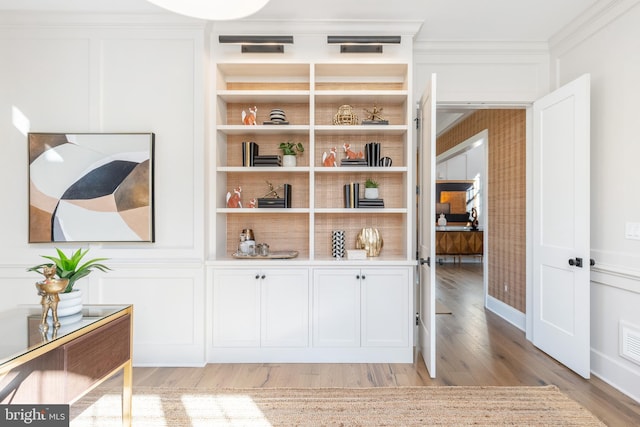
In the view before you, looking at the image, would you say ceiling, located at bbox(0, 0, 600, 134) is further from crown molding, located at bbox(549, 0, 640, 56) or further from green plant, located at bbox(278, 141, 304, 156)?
green plant, located at bbox(278, 141, 304, 156)

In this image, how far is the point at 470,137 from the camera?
574 cm

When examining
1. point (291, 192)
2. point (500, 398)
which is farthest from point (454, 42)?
point (500, 398)

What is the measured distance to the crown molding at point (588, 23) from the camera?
269cm

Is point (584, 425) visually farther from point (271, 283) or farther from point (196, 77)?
point (196, 77)

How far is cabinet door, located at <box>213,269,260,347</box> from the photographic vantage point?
9.92ft

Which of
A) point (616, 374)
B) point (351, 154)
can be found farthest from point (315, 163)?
point (616, 374)

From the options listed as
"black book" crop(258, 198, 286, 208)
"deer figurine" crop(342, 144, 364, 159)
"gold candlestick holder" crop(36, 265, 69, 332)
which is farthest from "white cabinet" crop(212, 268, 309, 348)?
"gold candlestick holder" crop(36, 265, 69, 332)

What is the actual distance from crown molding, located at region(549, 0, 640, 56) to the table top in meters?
3.98

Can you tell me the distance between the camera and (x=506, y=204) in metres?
4.42

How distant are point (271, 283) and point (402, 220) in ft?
4.54

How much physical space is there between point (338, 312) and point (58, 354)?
6.59 feet

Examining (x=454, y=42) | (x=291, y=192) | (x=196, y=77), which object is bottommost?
(x=291, y=192)

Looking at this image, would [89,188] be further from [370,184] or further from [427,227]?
[427,227]

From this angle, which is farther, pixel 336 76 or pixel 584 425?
pixel 336 76
